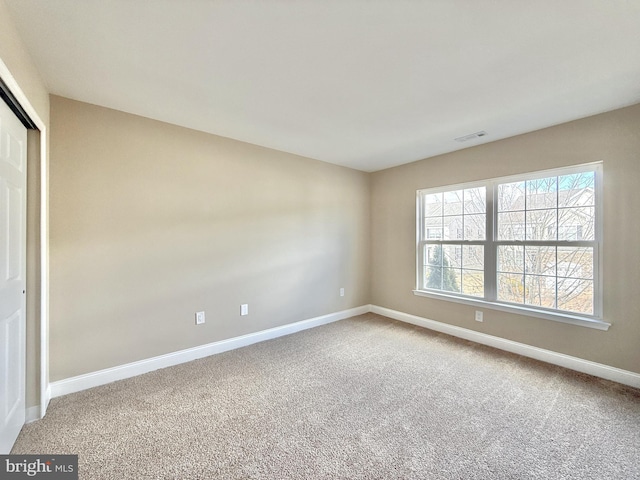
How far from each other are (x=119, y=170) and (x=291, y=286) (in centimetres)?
225

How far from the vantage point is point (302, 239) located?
375 centimetres

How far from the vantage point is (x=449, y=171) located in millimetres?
3578

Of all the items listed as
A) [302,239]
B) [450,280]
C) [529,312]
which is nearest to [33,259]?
[302,239]

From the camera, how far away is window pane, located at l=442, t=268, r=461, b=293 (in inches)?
141

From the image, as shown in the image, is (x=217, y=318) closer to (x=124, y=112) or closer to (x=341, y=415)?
(x=341, y=415)

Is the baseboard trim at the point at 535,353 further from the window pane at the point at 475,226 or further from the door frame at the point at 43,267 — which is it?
the door frame at the point at 43,267

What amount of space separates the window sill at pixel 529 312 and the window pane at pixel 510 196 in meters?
1.12

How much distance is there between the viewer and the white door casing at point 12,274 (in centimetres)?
148

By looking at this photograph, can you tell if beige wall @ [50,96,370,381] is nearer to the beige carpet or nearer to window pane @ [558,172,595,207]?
the beige carpet

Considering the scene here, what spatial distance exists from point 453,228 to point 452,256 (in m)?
0.38

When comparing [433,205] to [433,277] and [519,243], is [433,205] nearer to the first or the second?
[433,277]

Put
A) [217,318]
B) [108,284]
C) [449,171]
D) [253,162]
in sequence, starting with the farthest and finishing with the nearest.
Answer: [449,171]
[253,162]
[217,318]
[108,284]

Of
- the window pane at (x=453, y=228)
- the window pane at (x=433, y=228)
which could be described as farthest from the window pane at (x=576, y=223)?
the window pane at (x=433, y=228)

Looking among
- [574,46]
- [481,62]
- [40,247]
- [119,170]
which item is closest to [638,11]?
[574,46]
